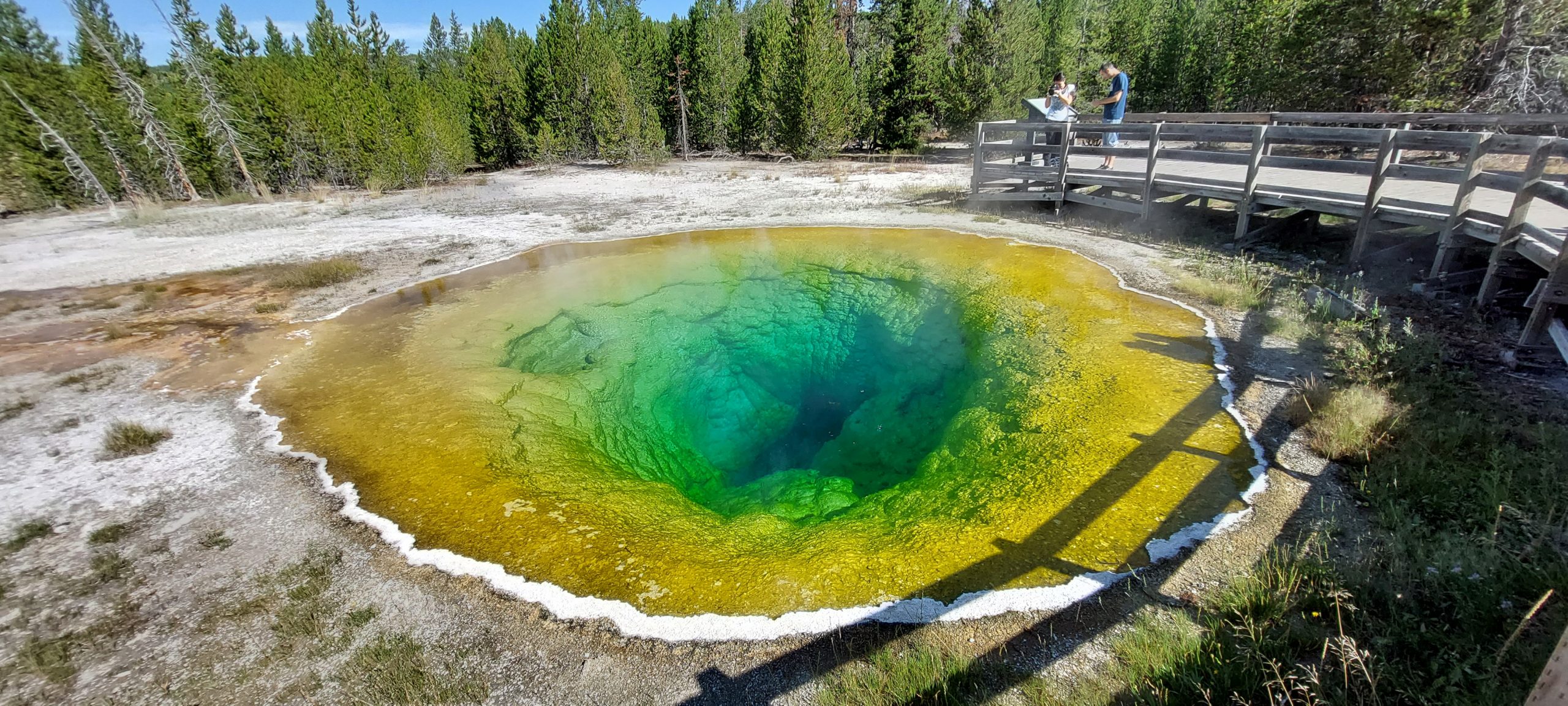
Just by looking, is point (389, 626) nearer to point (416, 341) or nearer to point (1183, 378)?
point (416, 341)

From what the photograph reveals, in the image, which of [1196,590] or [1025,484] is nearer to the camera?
[1196,590]

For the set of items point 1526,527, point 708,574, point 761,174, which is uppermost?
point 761,174

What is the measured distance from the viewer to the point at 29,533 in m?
4.41

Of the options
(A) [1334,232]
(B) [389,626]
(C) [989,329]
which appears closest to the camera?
(B) [389,626]

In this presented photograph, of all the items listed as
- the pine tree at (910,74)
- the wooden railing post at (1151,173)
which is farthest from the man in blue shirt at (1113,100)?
the pine tree at (910,74)

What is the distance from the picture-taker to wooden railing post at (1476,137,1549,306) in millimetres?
5695

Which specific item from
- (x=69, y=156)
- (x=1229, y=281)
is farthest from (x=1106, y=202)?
(x=69, y=156)

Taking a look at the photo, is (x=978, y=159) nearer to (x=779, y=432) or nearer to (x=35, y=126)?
(x=779, y=432)

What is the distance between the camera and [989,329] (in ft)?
24.9

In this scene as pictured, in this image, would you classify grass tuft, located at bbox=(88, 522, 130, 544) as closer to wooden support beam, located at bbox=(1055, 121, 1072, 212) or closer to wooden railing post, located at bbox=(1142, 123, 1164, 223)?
wooden railing post, located at bbox=(1142, 123, 1164, 223)

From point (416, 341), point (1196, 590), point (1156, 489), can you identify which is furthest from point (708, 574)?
point (416, 341)

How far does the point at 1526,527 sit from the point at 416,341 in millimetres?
9953

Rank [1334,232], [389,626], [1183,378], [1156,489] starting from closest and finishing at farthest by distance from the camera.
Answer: [389,626] < [1156,489] < [1183,378] < [1334,232]

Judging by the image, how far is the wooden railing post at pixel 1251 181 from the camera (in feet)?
29.0
